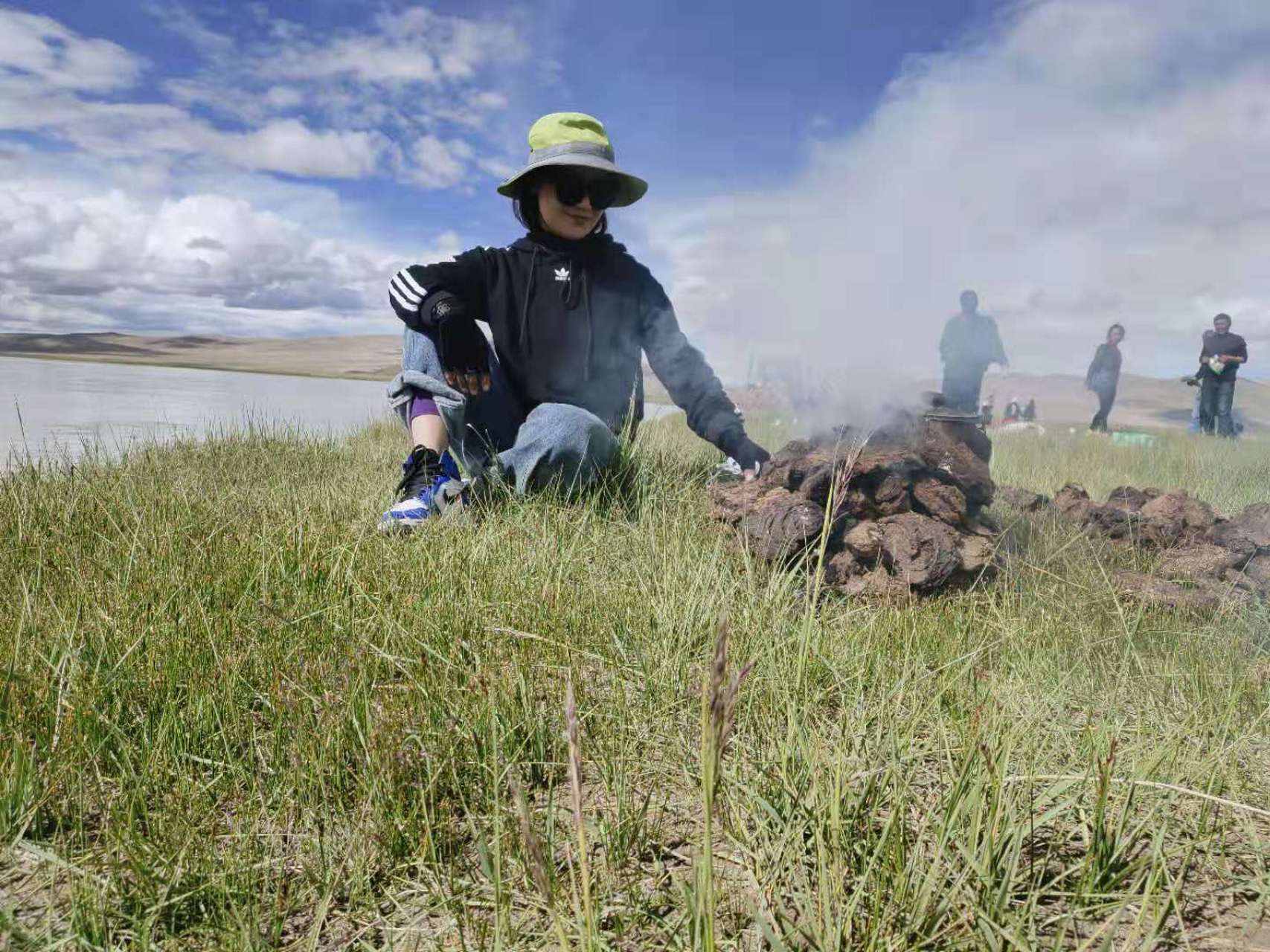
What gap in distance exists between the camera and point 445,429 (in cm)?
353

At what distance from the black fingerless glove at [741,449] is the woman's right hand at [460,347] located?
1.15m

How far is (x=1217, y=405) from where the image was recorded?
37.7 ft

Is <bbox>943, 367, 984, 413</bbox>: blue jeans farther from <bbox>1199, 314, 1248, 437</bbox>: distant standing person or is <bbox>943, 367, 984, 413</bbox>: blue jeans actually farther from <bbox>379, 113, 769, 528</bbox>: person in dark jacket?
<bbox>379, 113, 769, 528</bbox>: person in dark jacket

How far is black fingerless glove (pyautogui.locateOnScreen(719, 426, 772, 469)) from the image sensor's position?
355 centimetres

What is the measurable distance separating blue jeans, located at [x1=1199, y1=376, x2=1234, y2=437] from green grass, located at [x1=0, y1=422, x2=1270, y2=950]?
11.2 metres

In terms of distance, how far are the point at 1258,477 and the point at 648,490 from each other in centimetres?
546

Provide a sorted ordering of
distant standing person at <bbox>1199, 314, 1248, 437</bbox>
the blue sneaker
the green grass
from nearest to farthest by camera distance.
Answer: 1. the green grass
2. the blue sneaker
3. distant standing person at <bbox>1199, 314, 1248, 437</bbox>

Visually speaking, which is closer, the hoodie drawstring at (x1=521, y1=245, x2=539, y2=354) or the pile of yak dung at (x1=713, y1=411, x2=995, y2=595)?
the pile of yak dung at (x1=713, y1=411, x2=995, y2=595)

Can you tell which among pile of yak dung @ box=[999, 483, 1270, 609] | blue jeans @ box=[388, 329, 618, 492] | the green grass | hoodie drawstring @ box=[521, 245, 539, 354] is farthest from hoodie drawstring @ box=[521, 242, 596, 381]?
pile of yak dung @ box=[999, 483, 1270, 609]

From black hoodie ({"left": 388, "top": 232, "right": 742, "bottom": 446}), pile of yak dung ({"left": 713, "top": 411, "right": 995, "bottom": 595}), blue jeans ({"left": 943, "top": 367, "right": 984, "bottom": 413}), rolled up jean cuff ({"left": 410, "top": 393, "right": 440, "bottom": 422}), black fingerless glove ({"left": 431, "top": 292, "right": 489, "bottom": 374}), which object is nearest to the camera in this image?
pile of yak dung ({"left": 713, "top": 411, "right": 995, "bottom": 595})

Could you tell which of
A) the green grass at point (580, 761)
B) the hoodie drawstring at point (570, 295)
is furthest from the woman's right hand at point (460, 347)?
the green grass at point (580, 761)

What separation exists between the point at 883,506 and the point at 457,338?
196 cm

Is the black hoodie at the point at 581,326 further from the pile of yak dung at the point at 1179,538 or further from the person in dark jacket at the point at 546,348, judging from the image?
the pile of yak dung at the point at 1179,538

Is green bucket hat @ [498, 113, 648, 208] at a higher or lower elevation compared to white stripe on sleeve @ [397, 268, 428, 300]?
higher
